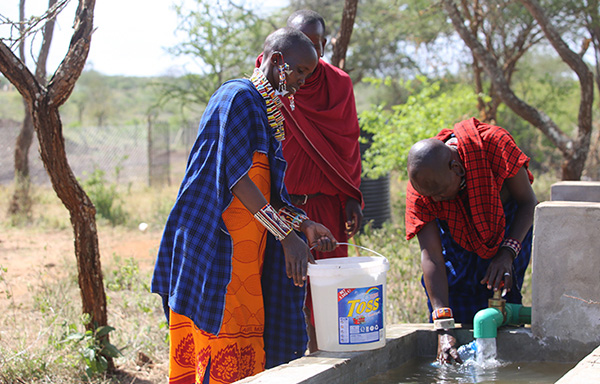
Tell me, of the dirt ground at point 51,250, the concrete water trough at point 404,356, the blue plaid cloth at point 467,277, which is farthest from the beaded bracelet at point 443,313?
the dirt ground at point 51,250

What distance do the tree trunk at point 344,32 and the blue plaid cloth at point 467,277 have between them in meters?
2.43

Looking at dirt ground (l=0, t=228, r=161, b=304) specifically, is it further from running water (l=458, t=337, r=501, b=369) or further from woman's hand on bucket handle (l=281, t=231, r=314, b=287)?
running water (l=458, t=337, r=501, b=369)

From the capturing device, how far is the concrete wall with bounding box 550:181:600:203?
10.7ft

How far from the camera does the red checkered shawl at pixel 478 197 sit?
302 cm

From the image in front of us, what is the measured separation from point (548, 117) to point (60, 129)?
5.15 meters

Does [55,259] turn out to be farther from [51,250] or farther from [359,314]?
[359,314]

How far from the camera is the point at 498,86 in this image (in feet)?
21.7

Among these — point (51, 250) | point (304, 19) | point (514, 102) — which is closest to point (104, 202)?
point (51, 250)

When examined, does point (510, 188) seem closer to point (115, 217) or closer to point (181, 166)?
point (115, 217)

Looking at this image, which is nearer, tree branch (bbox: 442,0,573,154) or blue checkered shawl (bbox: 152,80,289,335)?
blue checkered shawl (bbox: 152,80,289,335)

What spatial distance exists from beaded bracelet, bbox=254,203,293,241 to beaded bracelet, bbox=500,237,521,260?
1.27m

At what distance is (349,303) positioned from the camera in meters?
2.44

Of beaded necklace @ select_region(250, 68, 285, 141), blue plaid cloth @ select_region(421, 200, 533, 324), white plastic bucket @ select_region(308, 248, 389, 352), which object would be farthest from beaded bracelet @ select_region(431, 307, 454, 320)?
beaded necklace @ select_region(250, 68, 285, 141)

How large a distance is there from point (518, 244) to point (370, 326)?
102cm
